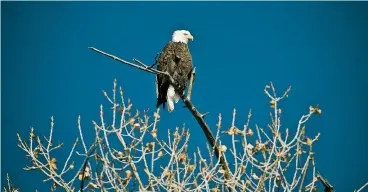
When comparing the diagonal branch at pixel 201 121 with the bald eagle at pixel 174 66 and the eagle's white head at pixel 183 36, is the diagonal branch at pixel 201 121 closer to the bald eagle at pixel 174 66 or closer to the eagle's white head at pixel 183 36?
the bald eagle at pixel 174 66

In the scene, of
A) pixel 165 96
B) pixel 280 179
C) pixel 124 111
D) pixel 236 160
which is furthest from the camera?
pixel 165 96

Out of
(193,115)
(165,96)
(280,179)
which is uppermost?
(165,96)

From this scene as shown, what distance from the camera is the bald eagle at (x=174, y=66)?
306 inches

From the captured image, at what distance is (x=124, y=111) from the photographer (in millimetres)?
5965

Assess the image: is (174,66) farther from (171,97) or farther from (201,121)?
(201,121)

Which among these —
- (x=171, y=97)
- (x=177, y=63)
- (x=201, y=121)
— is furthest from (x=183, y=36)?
(x=201, y=121)

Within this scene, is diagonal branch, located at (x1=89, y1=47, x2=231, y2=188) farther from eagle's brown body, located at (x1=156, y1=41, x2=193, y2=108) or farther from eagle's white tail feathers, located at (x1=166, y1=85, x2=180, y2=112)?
eagle's brown body, located at (x1=156, y1=41, x2=193, y2=108)

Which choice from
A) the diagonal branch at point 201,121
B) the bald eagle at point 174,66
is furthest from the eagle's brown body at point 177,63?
the diagonal branch at point 201,121

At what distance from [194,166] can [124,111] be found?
1.22 metres

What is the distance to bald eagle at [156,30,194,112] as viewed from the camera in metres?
7.78

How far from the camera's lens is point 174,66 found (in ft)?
26.8

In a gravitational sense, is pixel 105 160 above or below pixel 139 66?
below

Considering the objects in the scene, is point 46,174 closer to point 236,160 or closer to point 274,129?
point 236,160

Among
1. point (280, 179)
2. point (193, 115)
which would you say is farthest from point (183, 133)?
point (280, 179)
